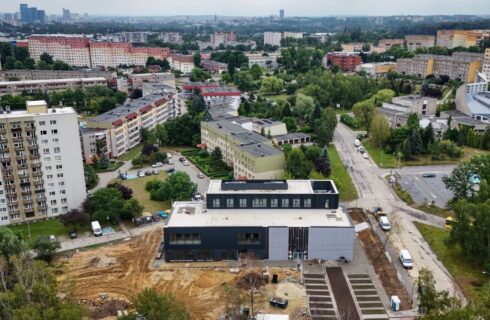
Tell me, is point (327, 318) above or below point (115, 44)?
below

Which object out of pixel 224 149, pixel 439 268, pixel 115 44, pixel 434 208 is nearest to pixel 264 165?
pixel 224 149

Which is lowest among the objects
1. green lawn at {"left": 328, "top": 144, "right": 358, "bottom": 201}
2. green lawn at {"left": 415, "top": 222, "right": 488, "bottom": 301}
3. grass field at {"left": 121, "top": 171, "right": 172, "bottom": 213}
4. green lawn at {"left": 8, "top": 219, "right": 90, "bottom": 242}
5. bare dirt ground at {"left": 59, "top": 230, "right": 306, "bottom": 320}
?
green lawn at {"left": 8, "top": 219, "right": 90, "bottom": 242}

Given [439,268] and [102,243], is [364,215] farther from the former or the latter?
[102,243]

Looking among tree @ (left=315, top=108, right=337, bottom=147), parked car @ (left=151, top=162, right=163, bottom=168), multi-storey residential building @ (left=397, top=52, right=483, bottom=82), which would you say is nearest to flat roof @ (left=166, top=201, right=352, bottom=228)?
parked car @ (left=151, top=162, right=163, bottom=168)

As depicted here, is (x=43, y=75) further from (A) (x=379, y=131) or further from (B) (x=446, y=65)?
(B) (x=446, y=65)

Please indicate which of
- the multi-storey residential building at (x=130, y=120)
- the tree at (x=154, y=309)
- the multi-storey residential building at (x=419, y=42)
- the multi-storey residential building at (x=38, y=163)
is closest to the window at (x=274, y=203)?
the tree at (x=154, y=309)

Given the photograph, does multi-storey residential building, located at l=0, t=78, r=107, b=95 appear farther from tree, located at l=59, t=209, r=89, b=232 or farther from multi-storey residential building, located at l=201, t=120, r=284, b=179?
tree, located at l=59, t=209, r=89, b=232
